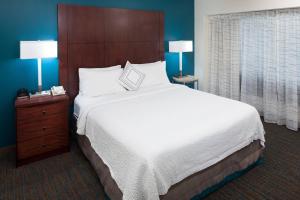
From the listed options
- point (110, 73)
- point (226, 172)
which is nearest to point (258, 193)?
point (226, 172)

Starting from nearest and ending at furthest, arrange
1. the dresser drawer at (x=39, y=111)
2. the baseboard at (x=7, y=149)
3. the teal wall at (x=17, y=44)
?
1. the dresser drawer at (x=39, y=111)
2. the teal wall at (x=17, y=44)
3. the baseboard at (x=7, y=149)

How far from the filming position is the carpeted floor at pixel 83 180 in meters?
2.24

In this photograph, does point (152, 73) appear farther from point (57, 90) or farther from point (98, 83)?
point (57, 90)

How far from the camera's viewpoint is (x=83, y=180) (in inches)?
98.1

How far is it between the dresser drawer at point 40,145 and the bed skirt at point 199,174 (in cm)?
42

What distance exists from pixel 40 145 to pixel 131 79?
1567mm

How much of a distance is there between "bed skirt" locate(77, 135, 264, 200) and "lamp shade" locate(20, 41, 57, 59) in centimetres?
119

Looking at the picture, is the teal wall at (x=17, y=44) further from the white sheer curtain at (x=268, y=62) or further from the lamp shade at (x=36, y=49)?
the white sheer curtain at (x=268, y=62)

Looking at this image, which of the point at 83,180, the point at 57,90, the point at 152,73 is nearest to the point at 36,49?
the point at 57,90

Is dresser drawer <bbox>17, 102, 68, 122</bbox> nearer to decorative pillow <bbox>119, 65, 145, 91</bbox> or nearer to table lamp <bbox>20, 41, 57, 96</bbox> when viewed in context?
table lamp <bbox>20, 41, 57, 96</bbox>

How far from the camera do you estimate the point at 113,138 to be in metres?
2.08

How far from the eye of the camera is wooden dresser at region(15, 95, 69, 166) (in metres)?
2.70

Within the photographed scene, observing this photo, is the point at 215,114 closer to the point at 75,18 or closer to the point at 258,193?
the point at 258,193

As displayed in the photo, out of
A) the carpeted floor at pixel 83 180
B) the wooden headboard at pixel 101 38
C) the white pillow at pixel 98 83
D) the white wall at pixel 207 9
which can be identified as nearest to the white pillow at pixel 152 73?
the wooden headboard at pixel 101 38
